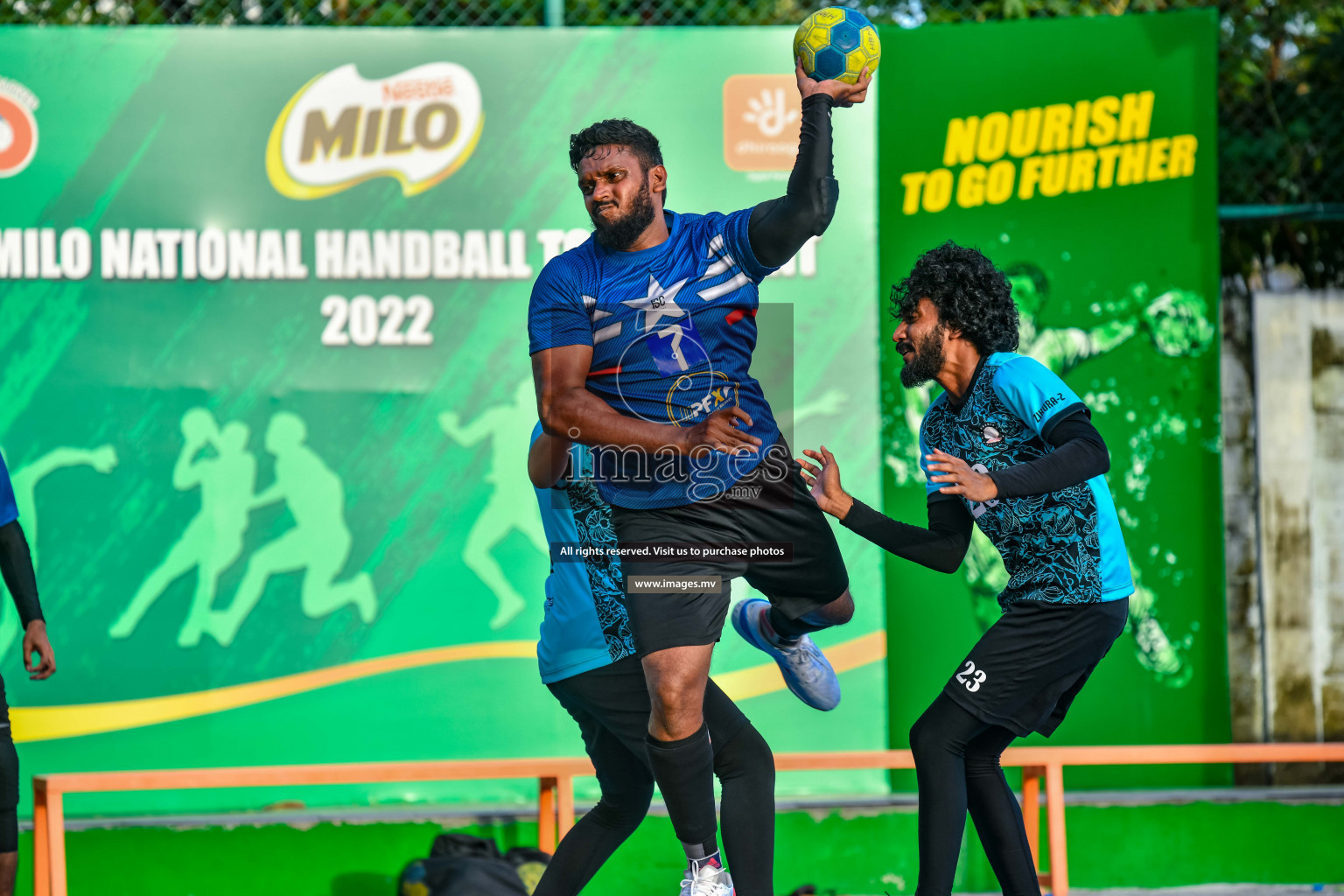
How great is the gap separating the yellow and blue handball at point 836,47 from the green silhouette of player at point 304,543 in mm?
3282

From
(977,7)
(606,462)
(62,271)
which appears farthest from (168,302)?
(977,7)

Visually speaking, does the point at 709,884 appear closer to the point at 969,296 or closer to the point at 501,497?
the point at 969,296

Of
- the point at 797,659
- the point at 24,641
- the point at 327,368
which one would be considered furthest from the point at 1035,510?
the point at 327,368

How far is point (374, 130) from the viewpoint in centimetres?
581

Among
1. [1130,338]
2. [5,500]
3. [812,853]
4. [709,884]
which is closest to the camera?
[709,884]

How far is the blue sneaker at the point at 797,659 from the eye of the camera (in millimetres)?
3988

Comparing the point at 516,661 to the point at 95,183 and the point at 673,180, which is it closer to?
the point at 673,180

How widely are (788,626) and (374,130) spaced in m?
3.28

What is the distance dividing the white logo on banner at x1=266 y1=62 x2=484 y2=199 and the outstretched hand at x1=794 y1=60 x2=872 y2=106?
287 centimetres

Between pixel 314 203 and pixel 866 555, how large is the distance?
2.98m

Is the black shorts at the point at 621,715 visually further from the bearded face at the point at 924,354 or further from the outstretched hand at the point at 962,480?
the bearded face at the point at 924,354

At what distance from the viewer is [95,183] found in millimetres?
5680

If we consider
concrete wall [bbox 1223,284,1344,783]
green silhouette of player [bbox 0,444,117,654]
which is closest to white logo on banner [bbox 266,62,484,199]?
green silhouette of player [bbox 0,444,117,654]

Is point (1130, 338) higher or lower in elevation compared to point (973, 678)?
higher
